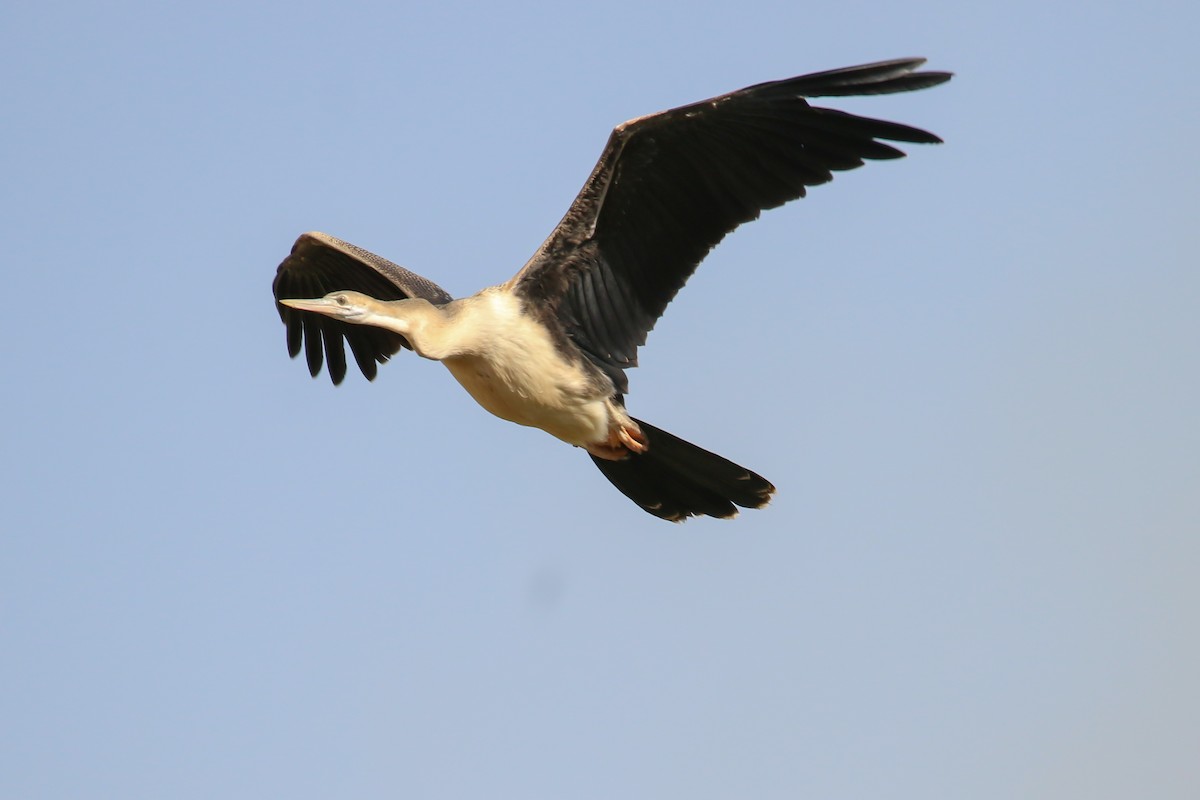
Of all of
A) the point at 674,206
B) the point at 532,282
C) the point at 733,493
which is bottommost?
the point at 733,493

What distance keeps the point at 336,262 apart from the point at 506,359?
290 centimetres

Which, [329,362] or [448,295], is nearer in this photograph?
[448,295]

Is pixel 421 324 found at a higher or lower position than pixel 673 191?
lower

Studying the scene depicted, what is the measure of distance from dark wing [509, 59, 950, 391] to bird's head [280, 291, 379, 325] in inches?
36.7

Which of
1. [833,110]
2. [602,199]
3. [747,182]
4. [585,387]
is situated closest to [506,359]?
[585,387]

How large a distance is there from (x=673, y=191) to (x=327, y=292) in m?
3.63

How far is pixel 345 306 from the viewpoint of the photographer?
8086 mm

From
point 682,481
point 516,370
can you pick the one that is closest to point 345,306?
point 516,370

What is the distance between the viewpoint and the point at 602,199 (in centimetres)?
841

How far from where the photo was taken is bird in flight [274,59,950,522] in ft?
26.3

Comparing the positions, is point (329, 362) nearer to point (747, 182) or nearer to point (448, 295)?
point (448, 295)

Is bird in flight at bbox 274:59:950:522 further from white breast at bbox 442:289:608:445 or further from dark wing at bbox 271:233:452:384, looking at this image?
dark wing at bbox 271:233:452:384

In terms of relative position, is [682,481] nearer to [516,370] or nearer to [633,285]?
[633,285]

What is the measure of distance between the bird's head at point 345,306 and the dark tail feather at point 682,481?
1902 millimetres
